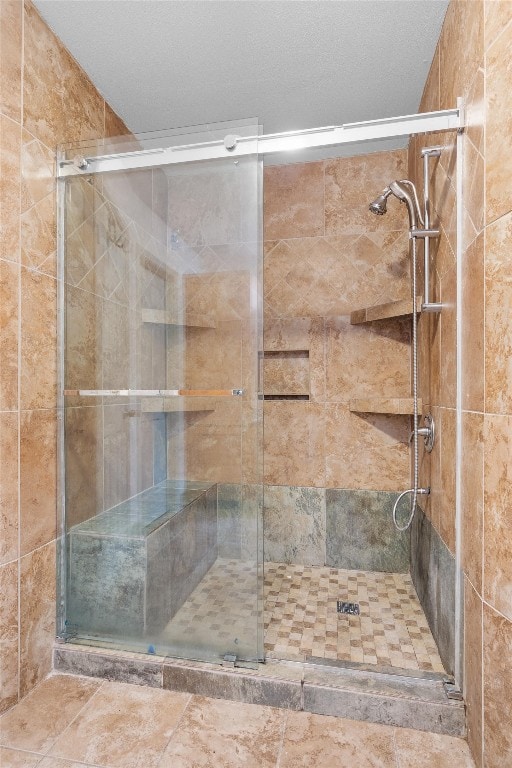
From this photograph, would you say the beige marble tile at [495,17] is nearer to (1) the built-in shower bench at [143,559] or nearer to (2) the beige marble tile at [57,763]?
(1) the built-in shower bench at [143,559]

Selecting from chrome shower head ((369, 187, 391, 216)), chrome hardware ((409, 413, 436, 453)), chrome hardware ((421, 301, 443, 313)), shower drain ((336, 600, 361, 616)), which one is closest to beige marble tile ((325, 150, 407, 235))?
chrome shower head ((369, 187, 391, 216))

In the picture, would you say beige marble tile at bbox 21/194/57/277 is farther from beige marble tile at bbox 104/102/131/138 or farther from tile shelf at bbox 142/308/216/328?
beige marble tile at bbox 104/102/131/138

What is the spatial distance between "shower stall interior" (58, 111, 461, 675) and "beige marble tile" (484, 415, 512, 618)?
18.3 inches

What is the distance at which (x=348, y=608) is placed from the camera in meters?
1.78

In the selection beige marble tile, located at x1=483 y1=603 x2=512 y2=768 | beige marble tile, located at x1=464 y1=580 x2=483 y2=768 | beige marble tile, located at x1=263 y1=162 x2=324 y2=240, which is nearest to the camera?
beige marble tile, located at x1=483 y1=603 x2=512 y2=768

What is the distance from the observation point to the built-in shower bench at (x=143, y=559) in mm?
1445

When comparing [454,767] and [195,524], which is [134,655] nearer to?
[195,524]

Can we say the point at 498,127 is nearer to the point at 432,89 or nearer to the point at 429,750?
the point at 432,89

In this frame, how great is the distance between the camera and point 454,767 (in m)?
1.05

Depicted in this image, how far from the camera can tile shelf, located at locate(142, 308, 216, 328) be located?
1396 millimetres

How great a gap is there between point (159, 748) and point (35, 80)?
201 centimetres

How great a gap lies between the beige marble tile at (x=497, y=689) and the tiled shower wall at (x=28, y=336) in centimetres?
130

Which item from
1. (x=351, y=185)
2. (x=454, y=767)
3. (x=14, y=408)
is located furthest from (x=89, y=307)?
(x=454, y=767)

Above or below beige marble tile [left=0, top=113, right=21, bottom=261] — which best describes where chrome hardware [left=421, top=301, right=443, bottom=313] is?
below
